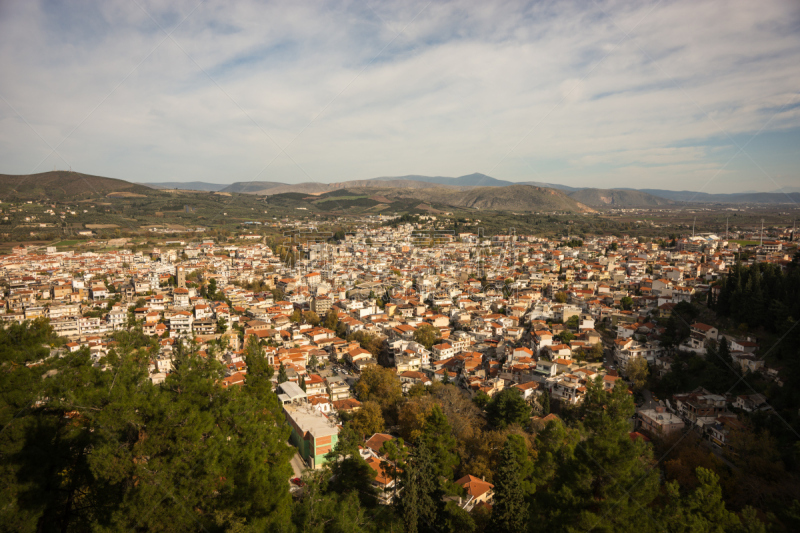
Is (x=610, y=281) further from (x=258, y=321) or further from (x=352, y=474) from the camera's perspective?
(x=352, y=474)

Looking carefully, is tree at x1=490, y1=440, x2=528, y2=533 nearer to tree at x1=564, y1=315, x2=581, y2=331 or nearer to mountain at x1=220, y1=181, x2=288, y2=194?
tree at x1=564, y1=315, x2=581, y2=331

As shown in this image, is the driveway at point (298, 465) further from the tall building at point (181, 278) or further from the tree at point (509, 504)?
the tall building at point (181, 278)

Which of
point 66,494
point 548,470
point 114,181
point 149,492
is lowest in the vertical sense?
point 548,470

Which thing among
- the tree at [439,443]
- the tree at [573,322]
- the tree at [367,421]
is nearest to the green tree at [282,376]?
the tree at [367,421]

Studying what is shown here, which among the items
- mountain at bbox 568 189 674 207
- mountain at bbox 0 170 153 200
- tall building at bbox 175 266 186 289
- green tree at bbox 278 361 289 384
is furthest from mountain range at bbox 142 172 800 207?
green tree at bbox 278 361 289 384

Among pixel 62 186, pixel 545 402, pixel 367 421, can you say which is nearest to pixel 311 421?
pixel 367 421

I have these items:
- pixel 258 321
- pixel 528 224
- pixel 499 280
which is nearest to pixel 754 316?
pixel 499 280

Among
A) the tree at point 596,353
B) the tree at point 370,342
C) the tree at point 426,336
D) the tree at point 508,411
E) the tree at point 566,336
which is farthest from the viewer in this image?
the tree at point 426,336
